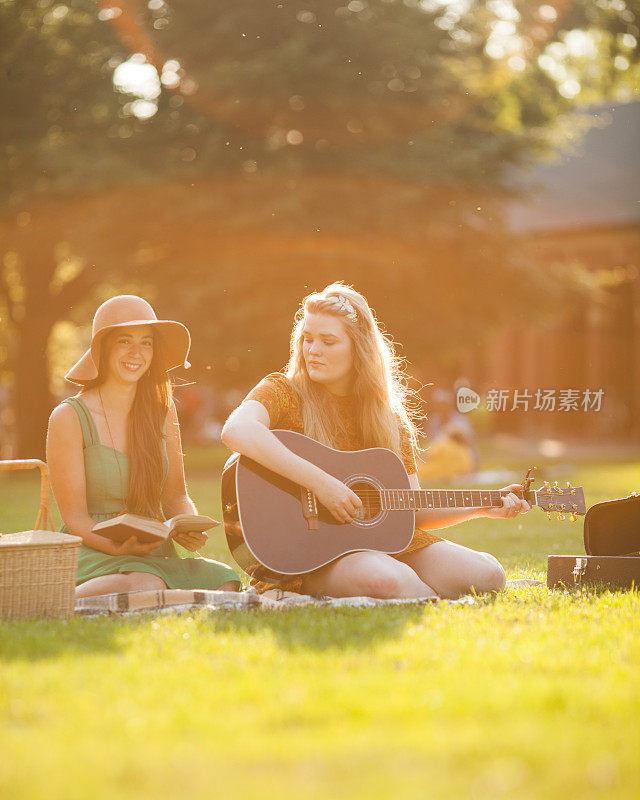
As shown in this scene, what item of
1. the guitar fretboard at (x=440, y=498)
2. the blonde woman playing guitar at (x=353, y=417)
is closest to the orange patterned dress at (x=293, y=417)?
the blonde woman playing guitar at (x=353, y=417)

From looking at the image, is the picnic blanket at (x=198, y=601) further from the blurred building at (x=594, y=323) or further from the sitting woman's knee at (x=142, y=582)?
the blurred building at (x=594, y=323)

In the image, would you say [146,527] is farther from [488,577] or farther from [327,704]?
[327,704]

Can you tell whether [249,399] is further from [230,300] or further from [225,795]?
[230,300]

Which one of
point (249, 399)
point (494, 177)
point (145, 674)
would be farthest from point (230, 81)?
point (145, 674)

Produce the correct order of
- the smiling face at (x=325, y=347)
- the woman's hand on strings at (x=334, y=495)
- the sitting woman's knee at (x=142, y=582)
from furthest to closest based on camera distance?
1. the smiling face at (x=325, y=347)
2. the sitting woman's knee at (x=142, y=582)
3. the woman's hand on strings at (x=334, y=495)

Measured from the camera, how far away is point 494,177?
18.3 metres

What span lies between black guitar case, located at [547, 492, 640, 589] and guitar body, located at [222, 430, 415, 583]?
1080 millimetres

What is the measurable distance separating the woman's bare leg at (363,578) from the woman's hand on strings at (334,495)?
9.5 inches

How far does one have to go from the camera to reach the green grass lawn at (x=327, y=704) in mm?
2480

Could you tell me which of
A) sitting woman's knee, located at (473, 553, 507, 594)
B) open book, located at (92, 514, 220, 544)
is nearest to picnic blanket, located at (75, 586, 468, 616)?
open book, located at (92, 514, 220, 544)

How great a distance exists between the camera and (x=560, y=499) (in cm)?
538

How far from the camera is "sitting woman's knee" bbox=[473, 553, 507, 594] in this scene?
542 centimetres

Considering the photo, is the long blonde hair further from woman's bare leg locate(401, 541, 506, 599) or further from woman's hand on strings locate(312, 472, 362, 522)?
woman's bare leg locate(401, 541, 506, 599)

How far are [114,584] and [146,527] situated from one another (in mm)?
373
